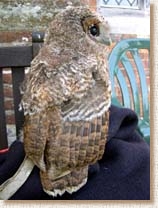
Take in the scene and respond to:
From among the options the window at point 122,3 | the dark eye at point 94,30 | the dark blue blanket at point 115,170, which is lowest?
the dark blue blanket at point 115,170

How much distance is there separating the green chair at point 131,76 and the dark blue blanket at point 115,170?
8 cm

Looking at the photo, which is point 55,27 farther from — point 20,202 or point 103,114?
point 20,202

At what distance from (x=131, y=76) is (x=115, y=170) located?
28cm

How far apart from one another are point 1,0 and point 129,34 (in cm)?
25

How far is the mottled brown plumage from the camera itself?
17.1 inches

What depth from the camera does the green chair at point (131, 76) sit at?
2.35 ft

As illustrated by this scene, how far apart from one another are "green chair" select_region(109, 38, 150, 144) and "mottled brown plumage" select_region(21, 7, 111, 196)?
254 millimetres

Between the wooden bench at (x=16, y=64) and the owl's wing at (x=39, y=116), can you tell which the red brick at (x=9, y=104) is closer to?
the wooden bench at (x=16, y=64)

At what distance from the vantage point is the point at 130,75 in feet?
2.68

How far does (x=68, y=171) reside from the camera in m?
0.45

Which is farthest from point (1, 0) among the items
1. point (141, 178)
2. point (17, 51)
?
point (141, 178)

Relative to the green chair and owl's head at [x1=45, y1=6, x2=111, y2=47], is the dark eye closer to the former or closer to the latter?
owl's head at [x1=45, y1=6, x2=111, y2=47]

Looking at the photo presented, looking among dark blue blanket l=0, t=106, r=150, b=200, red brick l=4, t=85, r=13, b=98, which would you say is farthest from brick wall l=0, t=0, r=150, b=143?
dark blue blanket l=0, t=106, r=150, b=200

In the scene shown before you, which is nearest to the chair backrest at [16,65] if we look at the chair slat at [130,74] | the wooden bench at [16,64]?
the wooden bench at [16,64]
